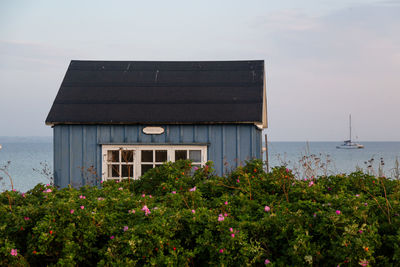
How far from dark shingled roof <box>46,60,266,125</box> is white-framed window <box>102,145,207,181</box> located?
604 mm

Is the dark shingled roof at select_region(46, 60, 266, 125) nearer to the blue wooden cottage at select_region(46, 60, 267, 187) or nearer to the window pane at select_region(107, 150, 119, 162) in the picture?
the blue wooden cottage at select_region(46, 60, 267, 187)

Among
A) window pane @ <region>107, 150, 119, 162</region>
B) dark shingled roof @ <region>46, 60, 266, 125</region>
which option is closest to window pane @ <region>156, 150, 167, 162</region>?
dark shingled roof @ <region>46, 60, 266, 125</region>

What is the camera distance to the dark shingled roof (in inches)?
360

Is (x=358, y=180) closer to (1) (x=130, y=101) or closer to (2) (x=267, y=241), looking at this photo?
(2) (x=267, y=241)

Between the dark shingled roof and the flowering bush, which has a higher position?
the dark shingled roof

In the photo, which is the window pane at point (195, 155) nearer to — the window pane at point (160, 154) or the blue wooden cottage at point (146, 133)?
the blue wooden cottage at point (146, 133)

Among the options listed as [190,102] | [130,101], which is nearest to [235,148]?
[190,102]

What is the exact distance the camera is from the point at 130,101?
383 inches

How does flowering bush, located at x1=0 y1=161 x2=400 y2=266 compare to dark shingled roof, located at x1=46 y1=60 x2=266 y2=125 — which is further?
dark shingled roof, located at x1=46 y1=60 x2=266 y2=125

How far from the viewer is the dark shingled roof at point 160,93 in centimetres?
913

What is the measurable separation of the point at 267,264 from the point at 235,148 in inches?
227

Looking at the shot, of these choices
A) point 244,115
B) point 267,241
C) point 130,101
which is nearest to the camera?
point 267,241

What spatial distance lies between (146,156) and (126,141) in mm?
578

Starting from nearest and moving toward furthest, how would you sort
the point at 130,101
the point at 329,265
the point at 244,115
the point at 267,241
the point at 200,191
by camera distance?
the point at 329,265, the point at 267,241, the point at 200,191, the point at 244,115, the point at 130,101
